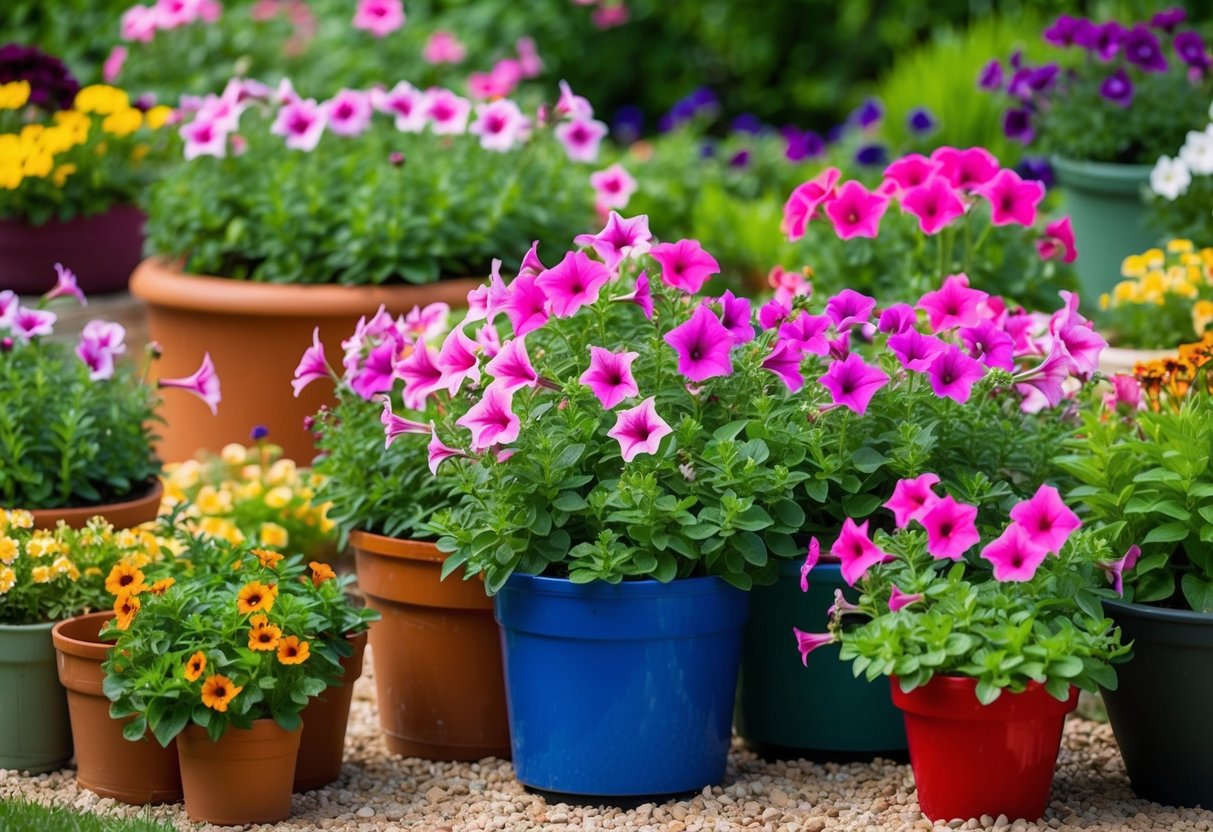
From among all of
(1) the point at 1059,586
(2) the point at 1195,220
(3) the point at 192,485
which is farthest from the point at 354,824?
(2) the point at 1195,220

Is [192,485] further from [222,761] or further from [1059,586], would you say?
[1059,586]

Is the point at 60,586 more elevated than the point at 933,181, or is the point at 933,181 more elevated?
the point at 933,181

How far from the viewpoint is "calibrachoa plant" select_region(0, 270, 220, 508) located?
342 cm

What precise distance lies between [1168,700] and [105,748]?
177 cm

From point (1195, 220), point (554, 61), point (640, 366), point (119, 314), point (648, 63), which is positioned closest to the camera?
point (640, 366)

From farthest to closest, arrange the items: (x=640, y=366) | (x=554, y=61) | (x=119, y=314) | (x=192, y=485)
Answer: (x=554, y=61)
(x=119, y=314)
(x=192, y=485)
(x=640, y=366)

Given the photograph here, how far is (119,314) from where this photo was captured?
4.92 meters

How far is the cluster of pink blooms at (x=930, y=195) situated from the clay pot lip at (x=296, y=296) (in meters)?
1.18

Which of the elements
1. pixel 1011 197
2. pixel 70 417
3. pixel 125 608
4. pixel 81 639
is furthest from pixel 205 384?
pixel 1011 197

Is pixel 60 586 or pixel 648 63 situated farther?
pixel 648 63

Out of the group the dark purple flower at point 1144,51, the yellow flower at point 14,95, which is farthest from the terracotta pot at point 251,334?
the dark purple flower at point 1144,51

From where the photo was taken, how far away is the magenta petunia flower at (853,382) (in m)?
2.78

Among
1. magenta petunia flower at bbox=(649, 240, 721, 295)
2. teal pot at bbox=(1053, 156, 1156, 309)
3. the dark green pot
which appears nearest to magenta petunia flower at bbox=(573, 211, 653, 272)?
magenta petunia flower at bbox=(649, 240, 721, 295)

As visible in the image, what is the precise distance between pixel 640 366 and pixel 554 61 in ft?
17.1
